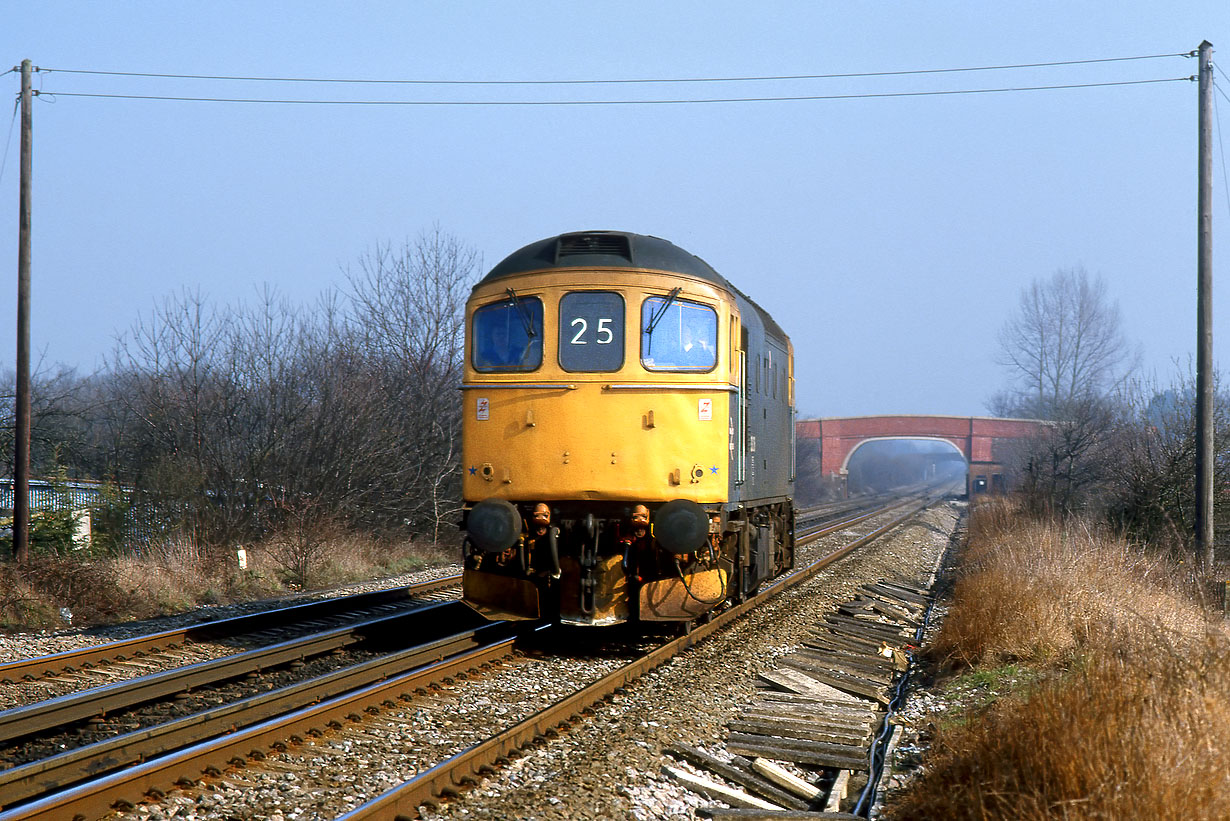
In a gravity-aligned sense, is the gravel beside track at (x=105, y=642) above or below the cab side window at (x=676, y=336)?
below

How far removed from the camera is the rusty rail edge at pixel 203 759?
4730 mm

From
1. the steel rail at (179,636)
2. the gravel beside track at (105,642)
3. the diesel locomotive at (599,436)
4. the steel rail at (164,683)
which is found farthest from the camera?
the diesel locomotive at (599,436)

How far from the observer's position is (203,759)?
5562 mm

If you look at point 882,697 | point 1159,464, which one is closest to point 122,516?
point 882,697

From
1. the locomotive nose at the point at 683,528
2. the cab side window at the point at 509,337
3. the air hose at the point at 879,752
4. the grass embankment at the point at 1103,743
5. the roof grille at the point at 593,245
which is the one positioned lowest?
the air hose at the point at 879,752

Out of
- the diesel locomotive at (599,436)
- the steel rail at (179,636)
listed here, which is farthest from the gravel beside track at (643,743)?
the steel rail at (179,636)

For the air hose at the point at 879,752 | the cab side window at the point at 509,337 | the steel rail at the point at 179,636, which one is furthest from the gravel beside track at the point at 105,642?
the air hose at the point at 879,752

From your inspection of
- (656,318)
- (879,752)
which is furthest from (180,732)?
(656,318)

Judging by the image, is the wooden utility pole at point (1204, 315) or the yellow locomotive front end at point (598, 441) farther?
the wooden utility pole at point (1204, 315)

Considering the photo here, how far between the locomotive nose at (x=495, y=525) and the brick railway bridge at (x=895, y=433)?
65.4 metres

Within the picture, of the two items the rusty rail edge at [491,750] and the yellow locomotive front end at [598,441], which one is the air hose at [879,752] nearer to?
the yellow locomotive front end at [598,441]

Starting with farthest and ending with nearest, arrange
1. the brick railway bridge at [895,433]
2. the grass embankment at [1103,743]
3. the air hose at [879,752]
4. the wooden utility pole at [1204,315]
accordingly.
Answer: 1. the brick railway bridge at [895,433]
2. the wooden utility pole at [1204,315]
3. the air hose at [879,752]
4. the grass embankment at [1103,743]

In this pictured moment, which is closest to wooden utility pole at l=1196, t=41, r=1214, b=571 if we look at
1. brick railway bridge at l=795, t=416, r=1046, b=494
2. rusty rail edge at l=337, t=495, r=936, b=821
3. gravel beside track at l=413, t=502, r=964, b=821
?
gravel beside track at l=413, t=502, r=964, b=821

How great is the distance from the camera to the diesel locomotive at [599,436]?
9375 mm
